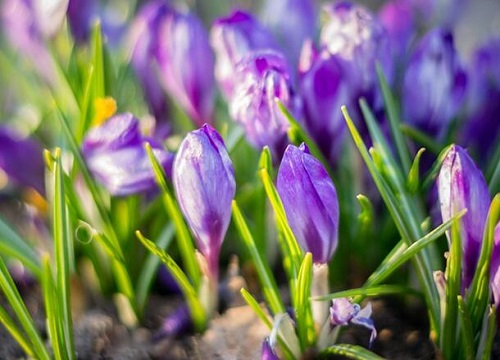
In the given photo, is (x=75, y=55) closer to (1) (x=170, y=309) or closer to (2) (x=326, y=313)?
(1) (x=170, y=309)

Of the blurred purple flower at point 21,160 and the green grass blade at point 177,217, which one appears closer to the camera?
the green grass blade at point 177,217

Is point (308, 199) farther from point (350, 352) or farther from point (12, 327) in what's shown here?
point (12, 327)

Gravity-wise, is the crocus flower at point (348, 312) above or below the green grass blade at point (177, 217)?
below

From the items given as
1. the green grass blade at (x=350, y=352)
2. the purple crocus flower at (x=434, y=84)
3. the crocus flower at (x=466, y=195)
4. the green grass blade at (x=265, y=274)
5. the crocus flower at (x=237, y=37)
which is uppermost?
the crocus flower at (x=237, y=37)

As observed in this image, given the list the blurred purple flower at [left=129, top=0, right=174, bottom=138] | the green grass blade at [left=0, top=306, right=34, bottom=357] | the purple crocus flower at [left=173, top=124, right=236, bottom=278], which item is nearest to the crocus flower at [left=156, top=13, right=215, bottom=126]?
the blurred purple flower at [left=129, top=0, right=174, bottom=138]

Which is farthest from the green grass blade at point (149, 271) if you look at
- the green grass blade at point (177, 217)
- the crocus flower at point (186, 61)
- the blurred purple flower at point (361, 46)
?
the blurred purple flower at point (361, 46)

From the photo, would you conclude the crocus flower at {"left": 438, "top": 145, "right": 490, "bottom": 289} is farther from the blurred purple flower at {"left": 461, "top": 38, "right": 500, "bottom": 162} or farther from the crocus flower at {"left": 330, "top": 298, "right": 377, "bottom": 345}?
the blurred purple flower at {"left": 461, "top": 38, "right": 500, "bottom": 162}

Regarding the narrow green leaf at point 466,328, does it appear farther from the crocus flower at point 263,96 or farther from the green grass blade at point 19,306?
the green grass blade at point 19,306
